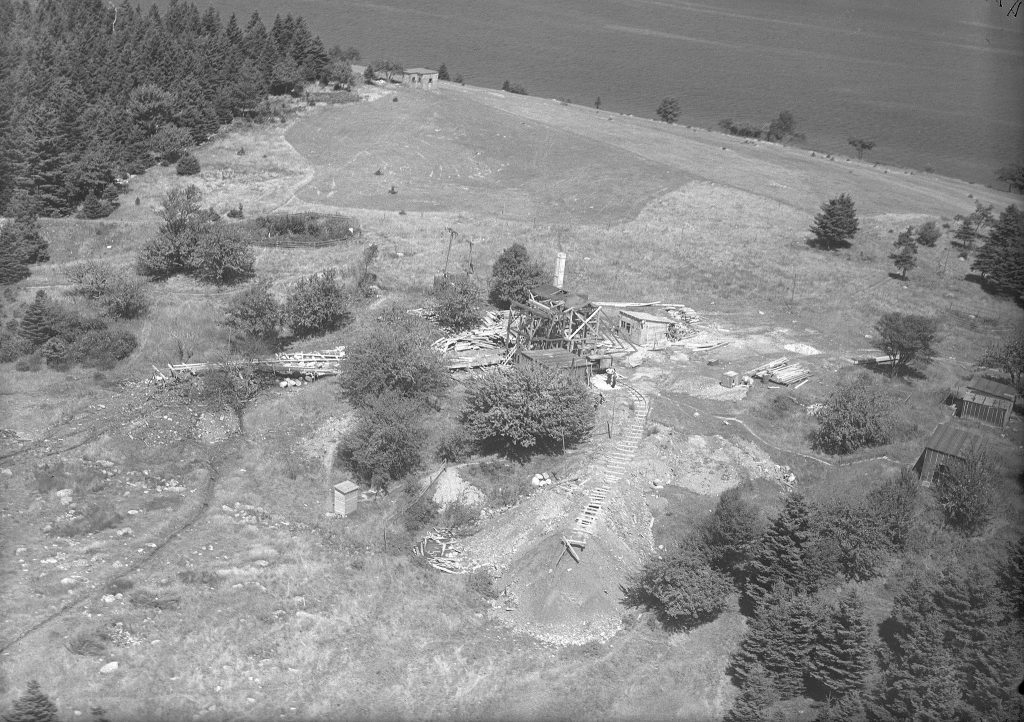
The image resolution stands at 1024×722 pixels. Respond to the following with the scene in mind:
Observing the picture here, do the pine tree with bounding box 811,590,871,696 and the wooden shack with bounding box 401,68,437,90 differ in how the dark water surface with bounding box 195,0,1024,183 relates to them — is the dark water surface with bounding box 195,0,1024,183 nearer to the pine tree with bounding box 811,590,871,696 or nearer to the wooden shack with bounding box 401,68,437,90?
the wooden shack with bounding box 401,68,437,90

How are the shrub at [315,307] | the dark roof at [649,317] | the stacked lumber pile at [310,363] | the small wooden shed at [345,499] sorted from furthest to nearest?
the dark roof at [649,317]
the shrub at [315,307]
the stacked lumber pile at [310,363]
the small wooden shed at [345,499]

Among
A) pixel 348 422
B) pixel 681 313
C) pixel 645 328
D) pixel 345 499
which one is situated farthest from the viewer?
pixel 681 313

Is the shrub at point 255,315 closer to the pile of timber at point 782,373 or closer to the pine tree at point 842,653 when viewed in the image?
the pile of timber at point 782,373

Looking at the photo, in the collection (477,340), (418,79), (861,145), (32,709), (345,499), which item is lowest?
(345,499)

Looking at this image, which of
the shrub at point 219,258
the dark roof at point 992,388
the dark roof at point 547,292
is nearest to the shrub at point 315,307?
the shrub at point 219,258

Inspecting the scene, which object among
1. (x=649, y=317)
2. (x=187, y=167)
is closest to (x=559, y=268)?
(x=649, y=317)

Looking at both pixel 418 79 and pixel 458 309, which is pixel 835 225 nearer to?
pixel 458 309
